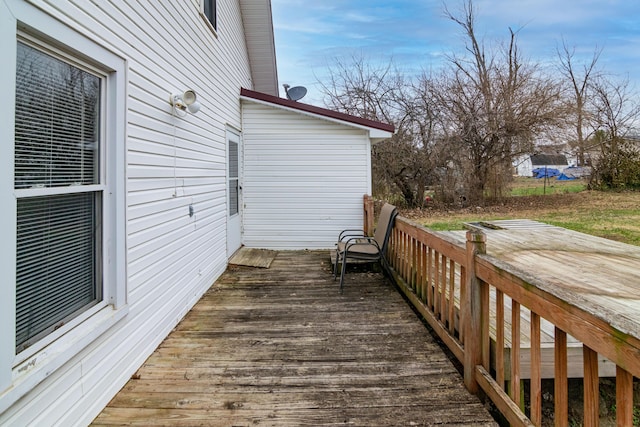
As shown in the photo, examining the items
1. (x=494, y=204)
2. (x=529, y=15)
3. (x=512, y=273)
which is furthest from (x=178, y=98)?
(x=529, y=15)

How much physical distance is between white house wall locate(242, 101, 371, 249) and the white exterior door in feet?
0.65

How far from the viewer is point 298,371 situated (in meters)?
2.37

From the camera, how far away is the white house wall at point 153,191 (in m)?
1.82

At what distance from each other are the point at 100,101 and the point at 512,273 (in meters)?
2.54

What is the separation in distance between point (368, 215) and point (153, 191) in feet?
12.1

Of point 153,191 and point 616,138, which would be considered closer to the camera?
point 153,191

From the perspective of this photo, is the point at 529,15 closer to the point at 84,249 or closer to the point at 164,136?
the point at 164,136

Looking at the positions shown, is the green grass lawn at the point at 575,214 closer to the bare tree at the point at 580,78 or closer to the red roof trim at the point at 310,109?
the bare tree at the point at 580,78

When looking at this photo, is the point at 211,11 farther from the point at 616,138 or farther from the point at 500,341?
the point at 616,138

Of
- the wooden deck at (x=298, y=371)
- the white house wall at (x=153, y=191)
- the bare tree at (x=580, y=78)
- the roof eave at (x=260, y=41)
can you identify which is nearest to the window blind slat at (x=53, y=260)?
the white house wall at (x=153, y=191)

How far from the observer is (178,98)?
128 inches

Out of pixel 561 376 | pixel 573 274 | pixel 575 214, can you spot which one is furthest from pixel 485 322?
pixel 575 214

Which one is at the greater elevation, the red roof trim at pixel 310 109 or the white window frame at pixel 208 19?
the white window frame at pixel 208 19

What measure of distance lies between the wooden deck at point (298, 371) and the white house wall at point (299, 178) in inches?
104
